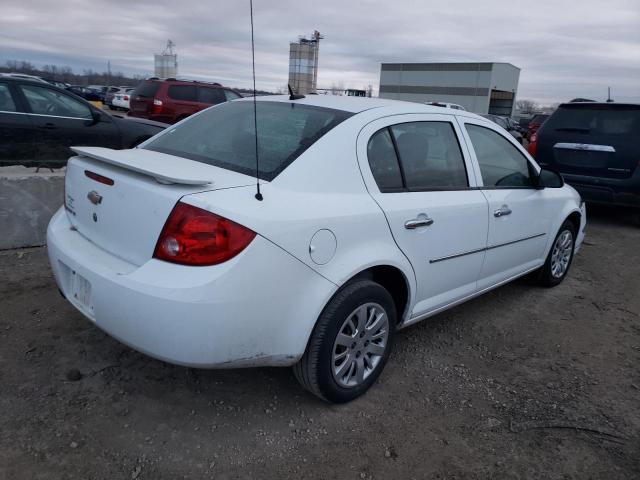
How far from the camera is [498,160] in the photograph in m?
3.84

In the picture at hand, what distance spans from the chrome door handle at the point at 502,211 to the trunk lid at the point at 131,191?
6.15 feet

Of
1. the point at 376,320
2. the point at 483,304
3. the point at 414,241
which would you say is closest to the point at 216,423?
the point at 376,320

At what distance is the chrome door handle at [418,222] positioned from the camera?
2.85 meters

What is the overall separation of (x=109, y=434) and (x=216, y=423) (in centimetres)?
50

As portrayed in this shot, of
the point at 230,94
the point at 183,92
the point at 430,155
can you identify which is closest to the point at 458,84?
the point at 230,94

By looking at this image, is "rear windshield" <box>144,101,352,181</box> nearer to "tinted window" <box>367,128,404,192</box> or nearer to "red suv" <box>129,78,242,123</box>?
"tinted window" <box>367,128,404,192</box>

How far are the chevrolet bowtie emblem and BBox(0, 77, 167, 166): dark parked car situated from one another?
137 inches

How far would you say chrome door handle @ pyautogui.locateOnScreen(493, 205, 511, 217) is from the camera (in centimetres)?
354

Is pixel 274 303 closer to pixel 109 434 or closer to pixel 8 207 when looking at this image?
pixel 109 434

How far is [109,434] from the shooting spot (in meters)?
2.45

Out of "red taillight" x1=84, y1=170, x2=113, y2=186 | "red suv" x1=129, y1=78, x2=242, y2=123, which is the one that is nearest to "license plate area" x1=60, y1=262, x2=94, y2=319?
"red taillight" x1=84, y1=170, x2=113, y2=186

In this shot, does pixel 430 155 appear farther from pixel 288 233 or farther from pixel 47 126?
pixel 47 126

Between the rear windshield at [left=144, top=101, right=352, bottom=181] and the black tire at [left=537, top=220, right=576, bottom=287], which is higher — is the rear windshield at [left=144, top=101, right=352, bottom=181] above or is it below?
above

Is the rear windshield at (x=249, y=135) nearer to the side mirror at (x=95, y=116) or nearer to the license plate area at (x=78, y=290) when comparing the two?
the license plate area at (x=78, y=290)
